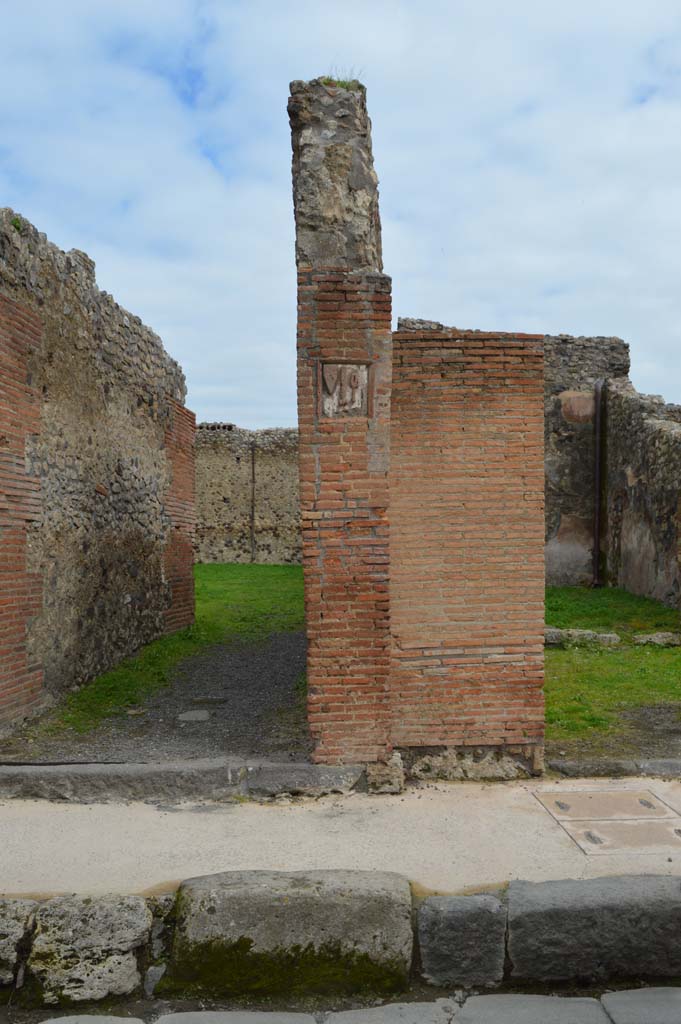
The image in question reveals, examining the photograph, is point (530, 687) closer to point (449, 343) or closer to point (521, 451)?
point (521, 451)

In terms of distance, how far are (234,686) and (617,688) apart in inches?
148

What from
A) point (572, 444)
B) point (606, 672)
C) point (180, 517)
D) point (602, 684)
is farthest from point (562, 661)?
point (572, 444)

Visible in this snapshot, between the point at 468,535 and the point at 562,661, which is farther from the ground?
the point at 468,535

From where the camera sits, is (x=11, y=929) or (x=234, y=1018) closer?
(x=234, y=1018)

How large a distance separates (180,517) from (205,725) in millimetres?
5575

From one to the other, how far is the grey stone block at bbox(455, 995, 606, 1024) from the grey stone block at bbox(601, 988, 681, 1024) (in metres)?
0.06

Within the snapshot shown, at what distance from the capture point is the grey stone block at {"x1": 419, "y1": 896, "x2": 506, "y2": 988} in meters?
3.51

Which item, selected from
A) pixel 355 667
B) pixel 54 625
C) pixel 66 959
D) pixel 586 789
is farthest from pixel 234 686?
pixel 66 959

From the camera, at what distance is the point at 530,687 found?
17.5ft

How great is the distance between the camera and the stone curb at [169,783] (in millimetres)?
4992

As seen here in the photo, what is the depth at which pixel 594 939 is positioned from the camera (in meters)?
3.51

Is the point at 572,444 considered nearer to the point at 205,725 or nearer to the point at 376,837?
the point at 205,725

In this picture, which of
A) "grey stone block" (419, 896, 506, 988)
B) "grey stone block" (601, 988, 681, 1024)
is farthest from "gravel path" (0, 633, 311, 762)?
"grey stone block" (601, 988, 681, 1024)

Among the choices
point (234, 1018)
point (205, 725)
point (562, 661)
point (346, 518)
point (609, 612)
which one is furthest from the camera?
point (609, 612)
